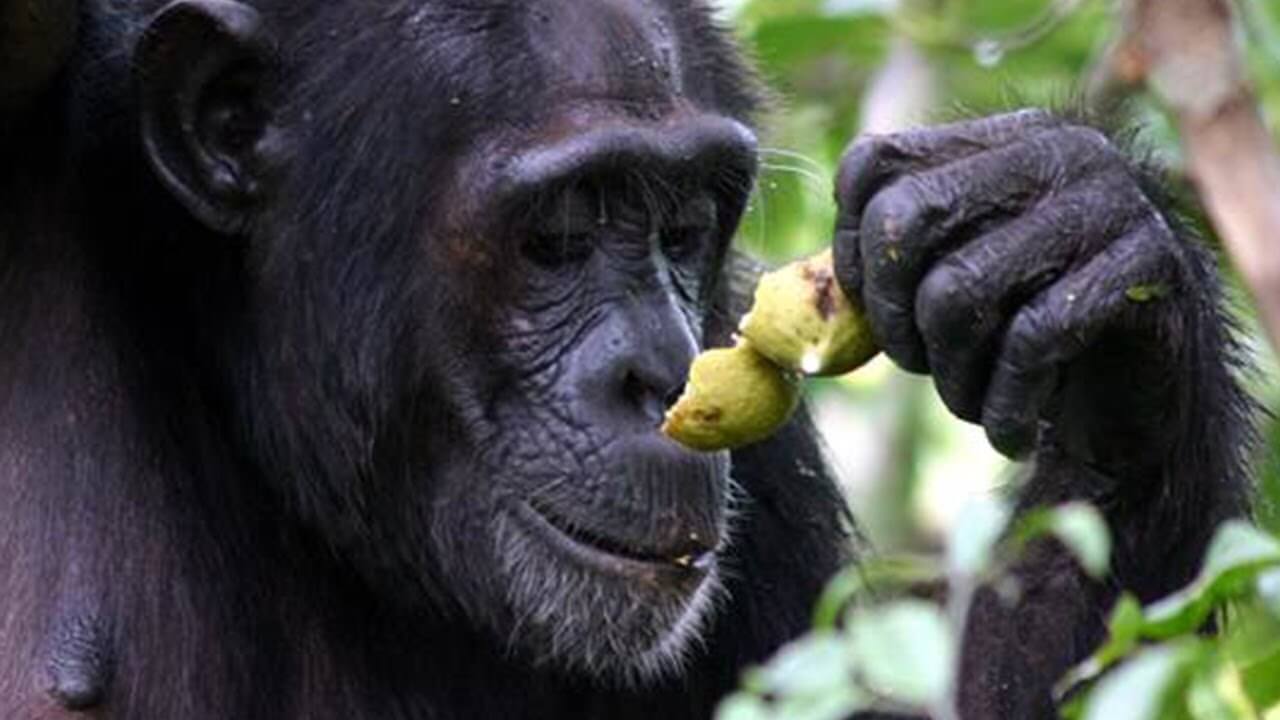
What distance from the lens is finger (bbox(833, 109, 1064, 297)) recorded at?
490 centimetres

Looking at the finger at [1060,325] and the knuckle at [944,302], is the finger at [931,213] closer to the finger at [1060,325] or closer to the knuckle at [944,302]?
the knuckle at [944,302]

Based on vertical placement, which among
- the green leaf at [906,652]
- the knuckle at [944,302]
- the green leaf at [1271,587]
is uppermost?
the green leaf at [906,652]

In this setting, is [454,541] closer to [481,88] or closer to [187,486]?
[187,486]

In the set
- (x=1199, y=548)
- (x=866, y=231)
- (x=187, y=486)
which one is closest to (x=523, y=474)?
(x=187, y=486)

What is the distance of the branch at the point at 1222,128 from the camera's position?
3809 millimetres

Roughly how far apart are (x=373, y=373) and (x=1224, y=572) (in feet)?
8.61

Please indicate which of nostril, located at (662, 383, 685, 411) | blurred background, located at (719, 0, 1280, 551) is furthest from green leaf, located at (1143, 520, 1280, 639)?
blurred background, located at (719, 0, 1280, 551)

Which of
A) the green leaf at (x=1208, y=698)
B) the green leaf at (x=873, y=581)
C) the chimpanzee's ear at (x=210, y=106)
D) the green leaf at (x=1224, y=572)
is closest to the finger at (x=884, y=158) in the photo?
the green leaf at (x=873, y=581)

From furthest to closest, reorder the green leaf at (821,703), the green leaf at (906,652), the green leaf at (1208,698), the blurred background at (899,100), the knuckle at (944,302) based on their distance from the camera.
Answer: the blurred background at (899,100) < the knuckle at (944,302) < the green leaf at (1208,698) < the green leaf at (821,703) < the green leaf at (906,652)

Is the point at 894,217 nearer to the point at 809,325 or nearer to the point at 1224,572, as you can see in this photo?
the point at 809,325

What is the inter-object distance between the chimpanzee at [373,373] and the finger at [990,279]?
300 millimetres

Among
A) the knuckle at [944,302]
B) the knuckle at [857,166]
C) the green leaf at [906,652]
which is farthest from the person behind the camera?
the knuckle at [857,166]

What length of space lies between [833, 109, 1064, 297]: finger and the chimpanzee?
0.68 ft

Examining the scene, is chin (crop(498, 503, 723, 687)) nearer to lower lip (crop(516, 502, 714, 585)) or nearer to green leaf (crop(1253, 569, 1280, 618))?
lower lip (crop(516, 502, 714, 585))
